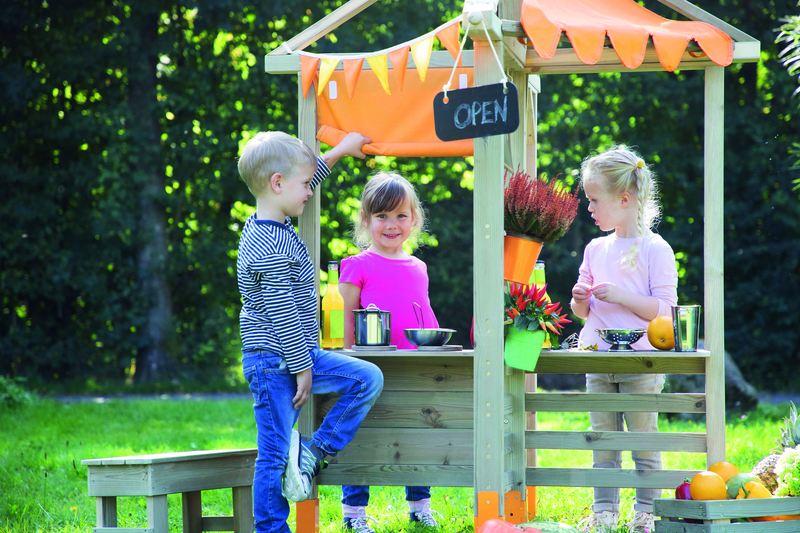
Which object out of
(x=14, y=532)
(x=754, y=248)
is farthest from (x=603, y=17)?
(x=754, y=248)

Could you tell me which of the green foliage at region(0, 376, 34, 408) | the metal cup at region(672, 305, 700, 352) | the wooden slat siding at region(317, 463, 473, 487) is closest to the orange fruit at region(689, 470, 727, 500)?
the metal cup at region(672, 305, 700, 352)

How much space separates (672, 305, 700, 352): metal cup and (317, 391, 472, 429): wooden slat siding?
35.3 inches

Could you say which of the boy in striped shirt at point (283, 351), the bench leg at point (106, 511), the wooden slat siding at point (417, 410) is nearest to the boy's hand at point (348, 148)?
the boy in striped shirt at point (283, 351)

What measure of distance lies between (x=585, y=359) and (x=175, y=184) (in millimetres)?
Result: 12148

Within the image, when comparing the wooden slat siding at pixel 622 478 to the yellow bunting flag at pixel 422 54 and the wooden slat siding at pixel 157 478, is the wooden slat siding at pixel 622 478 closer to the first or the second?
the wooden slat siding at pixel 157 478

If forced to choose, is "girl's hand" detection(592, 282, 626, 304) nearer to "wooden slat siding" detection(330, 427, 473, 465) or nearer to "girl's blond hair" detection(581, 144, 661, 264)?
"girl's blond hair" detection(581, 144, 661, 264)

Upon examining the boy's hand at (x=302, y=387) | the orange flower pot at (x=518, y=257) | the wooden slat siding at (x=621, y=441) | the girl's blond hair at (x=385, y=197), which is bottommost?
the wooden slat siding at (x=621, y=441)

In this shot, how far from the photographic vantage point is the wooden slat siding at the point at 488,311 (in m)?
3.81

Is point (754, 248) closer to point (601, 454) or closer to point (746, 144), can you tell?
point (746, 144)

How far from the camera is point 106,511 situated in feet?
14.0

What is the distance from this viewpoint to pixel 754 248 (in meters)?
15.0

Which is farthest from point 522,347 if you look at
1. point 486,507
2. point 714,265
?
point 714,265

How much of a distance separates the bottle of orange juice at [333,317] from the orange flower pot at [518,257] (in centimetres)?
76

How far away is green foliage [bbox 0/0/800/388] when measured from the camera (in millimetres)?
15180
